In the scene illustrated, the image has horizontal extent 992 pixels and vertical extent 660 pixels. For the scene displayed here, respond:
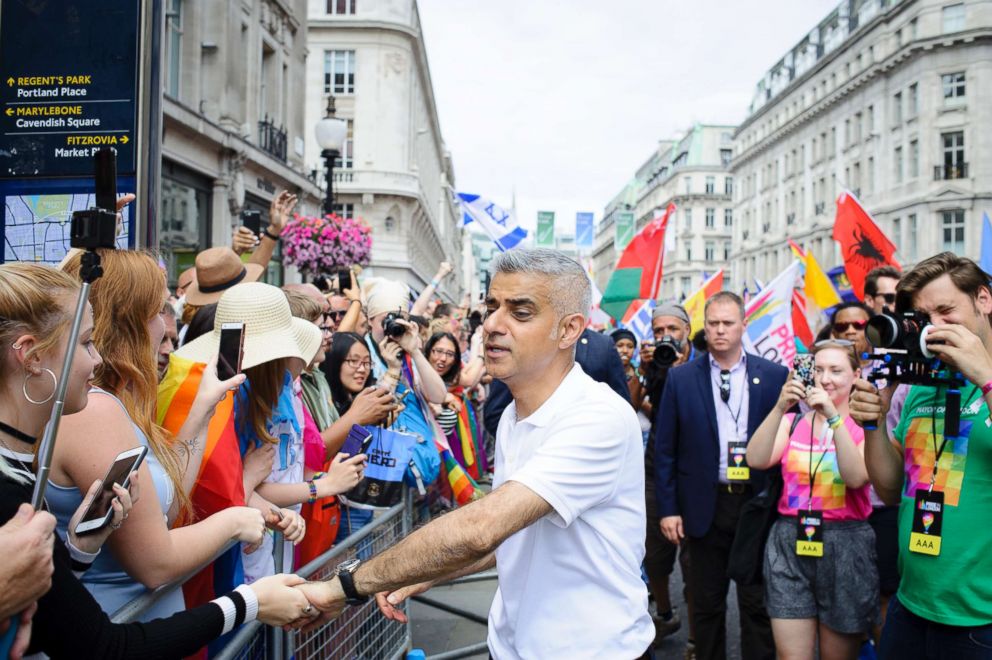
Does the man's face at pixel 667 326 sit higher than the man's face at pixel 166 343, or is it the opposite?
the man's face at pixel 667 326

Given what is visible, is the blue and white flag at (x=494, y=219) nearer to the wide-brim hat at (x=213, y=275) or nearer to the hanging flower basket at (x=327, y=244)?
the hanging flower basket at (x=327, y=244)

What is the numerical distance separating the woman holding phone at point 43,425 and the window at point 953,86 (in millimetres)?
55646

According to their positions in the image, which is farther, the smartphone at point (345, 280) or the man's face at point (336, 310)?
the smartphone at point (345, 280)

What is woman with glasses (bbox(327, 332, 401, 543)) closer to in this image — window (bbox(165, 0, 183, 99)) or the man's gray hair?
the man's gray hair

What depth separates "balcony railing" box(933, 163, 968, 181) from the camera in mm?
48188

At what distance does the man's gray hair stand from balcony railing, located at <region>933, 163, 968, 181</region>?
5297cm

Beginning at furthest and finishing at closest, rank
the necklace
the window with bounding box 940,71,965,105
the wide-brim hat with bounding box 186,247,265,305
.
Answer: the window with bounding box 940,71,965,105
the wide-brim hat with bounding box 186,247,265,305
the necklace

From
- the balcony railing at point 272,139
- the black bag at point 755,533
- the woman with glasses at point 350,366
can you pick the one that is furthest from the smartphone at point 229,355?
the balcony railing at point 272,139

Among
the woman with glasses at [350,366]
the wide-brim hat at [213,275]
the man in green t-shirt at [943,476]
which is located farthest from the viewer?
the woman with glasses at [350,366]

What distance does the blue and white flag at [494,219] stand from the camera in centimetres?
1281

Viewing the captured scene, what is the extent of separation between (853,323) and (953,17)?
51.9 m

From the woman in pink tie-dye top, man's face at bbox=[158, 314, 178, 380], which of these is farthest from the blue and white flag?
man's face at bbox=[158, 314, 178, 380]

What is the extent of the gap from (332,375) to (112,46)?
7.44 ft

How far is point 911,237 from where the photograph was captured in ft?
166
